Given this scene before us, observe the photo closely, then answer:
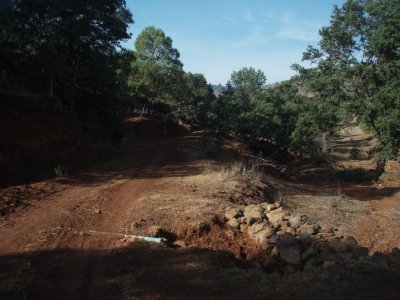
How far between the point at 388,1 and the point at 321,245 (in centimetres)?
1704

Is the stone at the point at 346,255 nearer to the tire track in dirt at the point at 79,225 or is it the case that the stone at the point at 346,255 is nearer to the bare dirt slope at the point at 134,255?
the bare dirt slope at the point at 134,255

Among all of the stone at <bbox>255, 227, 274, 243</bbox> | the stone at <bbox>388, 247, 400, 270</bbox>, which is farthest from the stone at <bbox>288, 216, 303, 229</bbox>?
the stone at <bbox>388, 247, 400, 270</bbox>

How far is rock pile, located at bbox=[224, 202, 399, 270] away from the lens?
745 centimetres

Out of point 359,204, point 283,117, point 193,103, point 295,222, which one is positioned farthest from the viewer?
point 193,103

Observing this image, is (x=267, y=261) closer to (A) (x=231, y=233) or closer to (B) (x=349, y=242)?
(A) (x=231, y=233)

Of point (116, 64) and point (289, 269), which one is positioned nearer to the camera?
point (289, 269)

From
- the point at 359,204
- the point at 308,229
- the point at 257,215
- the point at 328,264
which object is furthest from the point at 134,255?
the point at 359,204

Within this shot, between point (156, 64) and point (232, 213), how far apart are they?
31.3 m

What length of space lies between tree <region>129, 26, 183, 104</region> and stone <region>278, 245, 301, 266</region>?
3289 centimetres

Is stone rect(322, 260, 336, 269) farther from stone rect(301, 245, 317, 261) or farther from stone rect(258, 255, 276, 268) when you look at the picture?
stone rect(258, 255, 276, 268)

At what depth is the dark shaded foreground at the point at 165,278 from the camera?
577cm

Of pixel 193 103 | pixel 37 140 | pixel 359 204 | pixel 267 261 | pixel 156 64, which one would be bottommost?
pixel 359 204

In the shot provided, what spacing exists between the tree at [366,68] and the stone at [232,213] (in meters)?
11.5

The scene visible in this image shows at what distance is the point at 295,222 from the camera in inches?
374
